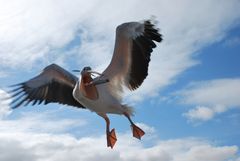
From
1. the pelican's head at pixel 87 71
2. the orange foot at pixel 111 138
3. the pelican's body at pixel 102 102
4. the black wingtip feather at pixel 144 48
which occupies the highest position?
the black wingtip feather at pixel 144 48

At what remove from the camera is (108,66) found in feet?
42.3

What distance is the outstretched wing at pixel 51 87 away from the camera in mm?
14062

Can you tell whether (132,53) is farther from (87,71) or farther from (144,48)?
(87,71)

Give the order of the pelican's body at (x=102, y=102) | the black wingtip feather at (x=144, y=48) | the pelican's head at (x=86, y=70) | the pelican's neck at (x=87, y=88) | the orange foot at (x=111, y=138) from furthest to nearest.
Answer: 1. the black wingtip feather at (x=144, y=48)
2. the orange foot at (x=111, y=138)
3. the pelican's body at (x=102, y=102)
4. the pelican's neck at (x=87, y=88)
5. the pelican's head at (x=86, y=70)

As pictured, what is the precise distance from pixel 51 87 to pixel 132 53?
302 cm

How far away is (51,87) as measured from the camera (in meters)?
14.4

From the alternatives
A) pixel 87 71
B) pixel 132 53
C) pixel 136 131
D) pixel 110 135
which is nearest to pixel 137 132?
pixel 136 131

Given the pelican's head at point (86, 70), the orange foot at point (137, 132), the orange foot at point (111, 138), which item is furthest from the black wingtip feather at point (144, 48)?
the orange foot at point (111, 138)

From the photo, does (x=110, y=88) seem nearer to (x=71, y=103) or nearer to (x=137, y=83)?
(x=137, y=83)

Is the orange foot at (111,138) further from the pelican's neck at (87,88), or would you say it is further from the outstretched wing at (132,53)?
the outstretched wing at (132,53)

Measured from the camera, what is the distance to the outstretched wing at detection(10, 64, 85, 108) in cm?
1406

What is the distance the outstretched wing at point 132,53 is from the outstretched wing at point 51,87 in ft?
5.18

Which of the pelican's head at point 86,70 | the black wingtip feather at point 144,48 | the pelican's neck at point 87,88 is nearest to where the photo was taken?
the pelican's head at point 86,70

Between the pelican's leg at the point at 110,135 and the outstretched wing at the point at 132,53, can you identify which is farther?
the outstretched wing at the point at 132,53
